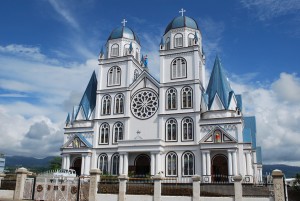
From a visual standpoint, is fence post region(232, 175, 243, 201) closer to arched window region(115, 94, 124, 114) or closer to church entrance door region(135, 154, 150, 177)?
church entrance door region(135, 154, 150, 177)

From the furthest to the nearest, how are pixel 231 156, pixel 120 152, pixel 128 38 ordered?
pixel 128 38 < pixel 120 152 < pixel 231 156

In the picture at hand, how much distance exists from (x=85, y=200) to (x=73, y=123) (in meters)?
17.0

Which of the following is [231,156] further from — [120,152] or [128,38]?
[128,38]

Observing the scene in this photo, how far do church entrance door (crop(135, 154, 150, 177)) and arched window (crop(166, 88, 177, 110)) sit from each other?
5.57 meters

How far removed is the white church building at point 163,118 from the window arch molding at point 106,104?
11cm

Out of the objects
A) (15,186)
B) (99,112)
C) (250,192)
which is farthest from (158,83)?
(15,186)

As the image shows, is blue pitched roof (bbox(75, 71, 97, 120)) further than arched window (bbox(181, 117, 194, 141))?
Yes

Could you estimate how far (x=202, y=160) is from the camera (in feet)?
95.7

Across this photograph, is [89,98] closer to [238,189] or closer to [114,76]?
[114,76]

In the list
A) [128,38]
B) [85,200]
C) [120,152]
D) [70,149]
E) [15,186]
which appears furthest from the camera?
[128,38]

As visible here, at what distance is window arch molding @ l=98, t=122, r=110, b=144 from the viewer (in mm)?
34062

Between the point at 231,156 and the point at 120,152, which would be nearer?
the point at 231,156

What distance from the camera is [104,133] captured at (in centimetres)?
3431

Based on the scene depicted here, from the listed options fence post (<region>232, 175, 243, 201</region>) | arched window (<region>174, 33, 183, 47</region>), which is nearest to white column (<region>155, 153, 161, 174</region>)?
arched window (<region>174, 33, 183, 47</region>)
